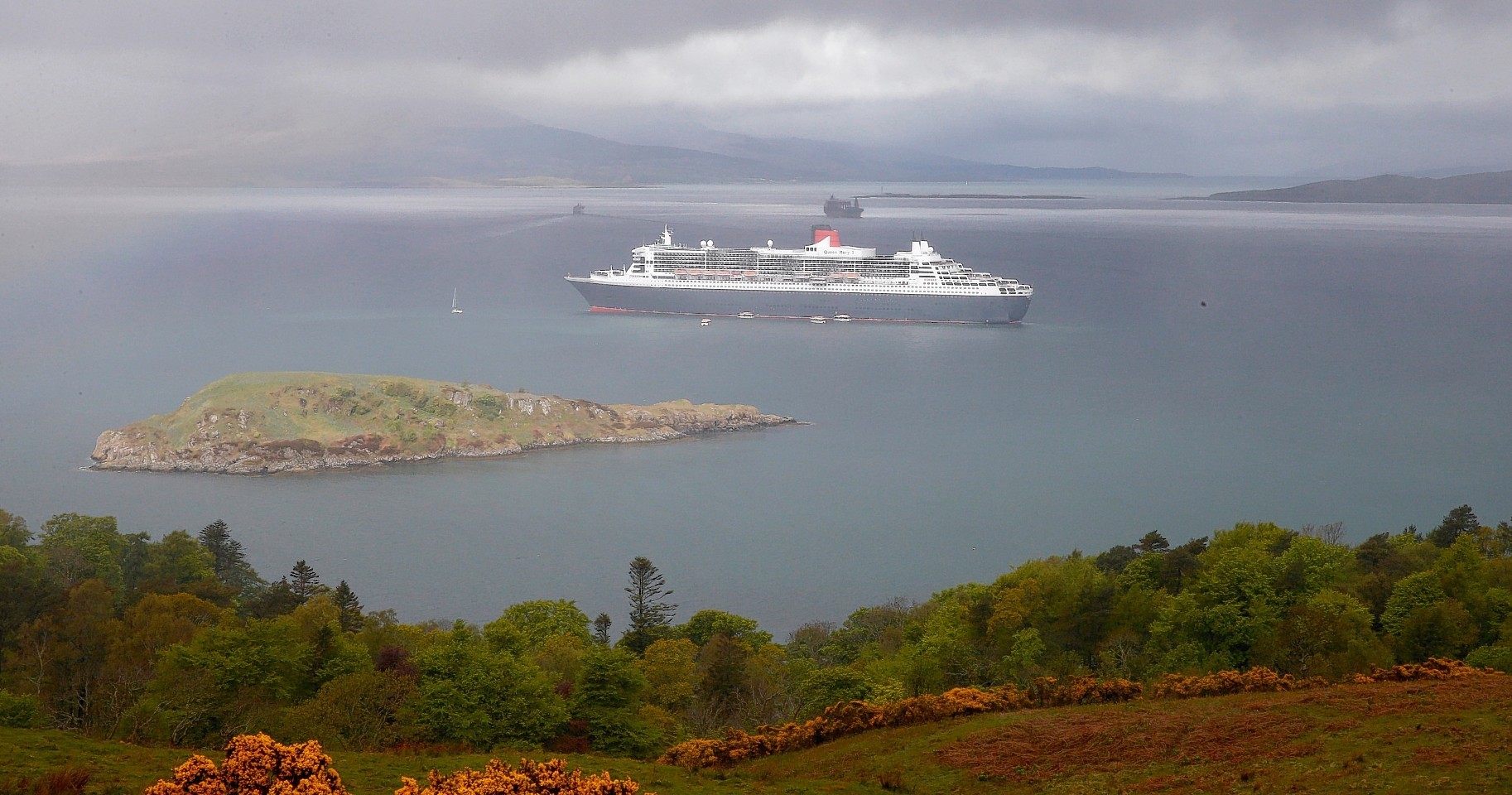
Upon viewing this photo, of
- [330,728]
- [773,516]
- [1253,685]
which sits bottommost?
[773,516]

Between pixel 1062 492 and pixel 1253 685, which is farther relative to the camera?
pixel 1062 492

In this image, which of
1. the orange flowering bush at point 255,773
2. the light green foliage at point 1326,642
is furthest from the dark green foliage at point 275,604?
the light green foliage at point 1326,642

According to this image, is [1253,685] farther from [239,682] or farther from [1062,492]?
[1062,492]

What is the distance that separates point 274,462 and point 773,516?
46.3ft

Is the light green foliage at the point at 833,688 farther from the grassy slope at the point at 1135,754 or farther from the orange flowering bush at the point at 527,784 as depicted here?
the orange flowering bush at the point at 527,784

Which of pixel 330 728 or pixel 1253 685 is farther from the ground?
pixel 1253 685

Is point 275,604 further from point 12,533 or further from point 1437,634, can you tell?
point 1437,634

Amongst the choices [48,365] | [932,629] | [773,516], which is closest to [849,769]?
[932,629]

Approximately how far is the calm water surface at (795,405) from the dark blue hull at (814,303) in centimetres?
99

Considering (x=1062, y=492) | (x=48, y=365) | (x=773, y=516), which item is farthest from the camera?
(x=48, y=365)

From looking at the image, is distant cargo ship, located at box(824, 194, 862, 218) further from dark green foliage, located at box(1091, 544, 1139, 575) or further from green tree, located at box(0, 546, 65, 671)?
green tree, located at box(0, 546, 65, 671)

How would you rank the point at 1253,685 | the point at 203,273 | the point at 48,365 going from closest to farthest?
the point at 1253,685
the point at 48,365
the point at 203,273

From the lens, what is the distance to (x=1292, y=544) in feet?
48.1

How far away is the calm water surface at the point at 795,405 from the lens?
24328 mm
